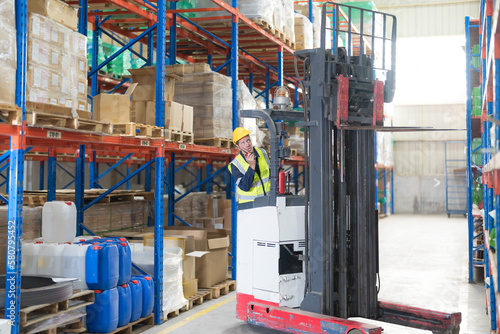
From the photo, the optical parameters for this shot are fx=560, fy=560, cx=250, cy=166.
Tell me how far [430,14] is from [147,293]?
2290 cm

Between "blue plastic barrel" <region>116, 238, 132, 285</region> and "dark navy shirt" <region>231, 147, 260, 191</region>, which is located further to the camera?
"dark navy shirt" <region>231, 147, 260, 191</region>

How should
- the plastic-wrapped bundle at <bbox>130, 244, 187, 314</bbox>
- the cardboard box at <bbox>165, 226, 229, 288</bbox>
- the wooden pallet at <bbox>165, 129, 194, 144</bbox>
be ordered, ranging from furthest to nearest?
1. the cardboard box at <bbox>165, 226, 229, 288</bbox>
2. the wooden pallet at <bbox>165, 129, 194, 144</bbox>
3. the plastic-wrapped bundle at <bbox>130, 244, 187, 314</bbox>

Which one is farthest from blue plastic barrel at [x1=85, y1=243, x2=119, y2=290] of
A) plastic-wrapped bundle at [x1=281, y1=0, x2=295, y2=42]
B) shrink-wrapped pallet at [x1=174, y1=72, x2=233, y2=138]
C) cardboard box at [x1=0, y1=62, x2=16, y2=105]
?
plastic-wrapped bundle at [x1=281, y1=0, x2=295, y2=42]

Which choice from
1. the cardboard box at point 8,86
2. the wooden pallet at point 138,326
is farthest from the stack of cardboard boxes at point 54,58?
the wooden pallet at point 138,326

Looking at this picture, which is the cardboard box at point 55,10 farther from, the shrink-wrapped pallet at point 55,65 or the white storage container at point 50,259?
the white storage container at point 50,259

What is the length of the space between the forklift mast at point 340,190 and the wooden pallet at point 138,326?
1.88 meters

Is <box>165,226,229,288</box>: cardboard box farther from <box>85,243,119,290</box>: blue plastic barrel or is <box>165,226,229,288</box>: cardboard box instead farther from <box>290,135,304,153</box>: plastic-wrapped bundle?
<box>290,135,304,153</box>: plastic-wrapped bundle

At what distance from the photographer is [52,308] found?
185 inches

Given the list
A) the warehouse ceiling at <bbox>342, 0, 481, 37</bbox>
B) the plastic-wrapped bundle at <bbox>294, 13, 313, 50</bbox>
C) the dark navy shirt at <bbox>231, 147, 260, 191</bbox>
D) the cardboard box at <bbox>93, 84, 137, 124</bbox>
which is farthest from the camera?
the warehouse ceiling at <bbox>342, 0, 481, 37</bbox>

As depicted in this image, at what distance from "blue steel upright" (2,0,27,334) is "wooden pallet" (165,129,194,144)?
2.41 meters

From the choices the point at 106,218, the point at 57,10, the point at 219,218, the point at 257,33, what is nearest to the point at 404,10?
the point at 257,33

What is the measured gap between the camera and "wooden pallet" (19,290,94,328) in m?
4.33

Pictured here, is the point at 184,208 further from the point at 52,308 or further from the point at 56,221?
the point at 52,308

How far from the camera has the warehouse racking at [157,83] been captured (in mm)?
4227
